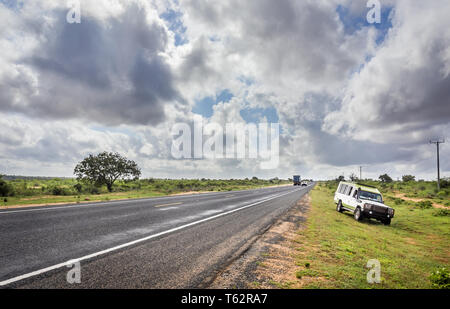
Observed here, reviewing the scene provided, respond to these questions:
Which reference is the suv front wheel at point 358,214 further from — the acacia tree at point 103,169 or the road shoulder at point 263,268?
the acacia tree at point 103,169

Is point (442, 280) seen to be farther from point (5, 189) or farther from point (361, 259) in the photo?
point (5, 189)

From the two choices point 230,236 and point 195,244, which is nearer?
point 195,244

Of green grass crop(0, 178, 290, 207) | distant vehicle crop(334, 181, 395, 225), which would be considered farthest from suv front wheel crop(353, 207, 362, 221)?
green grass crop(0, 178, 290, 207)

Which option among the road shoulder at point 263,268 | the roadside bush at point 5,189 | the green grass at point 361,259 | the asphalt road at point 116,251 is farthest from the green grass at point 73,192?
the green grass at point 361,259

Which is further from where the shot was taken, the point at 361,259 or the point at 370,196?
the point at 370,196

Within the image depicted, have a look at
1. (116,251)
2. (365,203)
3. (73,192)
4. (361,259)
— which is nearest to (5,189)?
(73,192)


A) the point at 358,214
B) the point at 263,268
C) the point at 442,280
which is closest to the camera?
the point at 442,280

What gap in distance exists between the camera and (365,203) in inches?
520

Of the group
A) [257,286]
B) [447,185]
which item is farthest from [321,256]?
[447,185]

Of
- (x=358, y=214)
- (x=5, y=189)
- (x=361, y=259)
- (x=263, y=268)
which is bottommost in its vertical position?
(x=358, y=214)

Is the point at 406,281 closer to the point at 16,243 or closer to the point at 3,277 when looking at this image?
the point at 3,277
